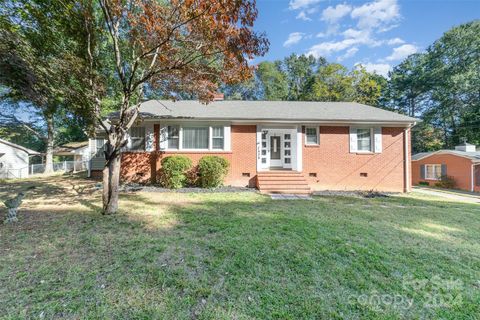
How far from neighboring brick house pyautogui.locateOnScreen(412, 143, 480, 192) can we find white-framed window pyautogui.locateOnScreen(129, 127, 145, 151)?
23.6 m

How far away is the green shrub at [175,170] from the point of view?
938 centimetres

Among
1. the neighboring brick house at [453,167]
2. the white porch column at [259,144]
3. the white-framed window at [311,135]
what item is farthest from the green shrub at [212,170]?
the neighboring brick house at [453,167]

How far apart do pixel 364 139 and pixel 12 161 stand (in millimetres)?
30631

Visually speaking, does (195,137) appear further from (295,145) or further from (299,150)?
(299,150)

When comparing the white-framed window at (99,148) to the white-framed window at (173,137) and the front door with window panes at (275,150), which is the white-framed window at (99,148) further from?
the front door with window panes at (275,150)

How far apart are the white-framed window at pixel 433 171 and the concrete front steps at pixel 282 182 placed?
18.6m

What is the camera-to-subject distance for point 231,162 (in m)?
10.3

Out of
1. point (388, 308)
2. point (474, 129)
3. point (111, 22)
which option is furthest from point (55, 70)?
point (474, 129)

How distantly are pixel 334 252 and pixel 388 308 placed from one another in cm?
121

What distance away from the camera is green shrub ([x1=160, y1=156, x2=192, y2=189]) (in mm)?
9375

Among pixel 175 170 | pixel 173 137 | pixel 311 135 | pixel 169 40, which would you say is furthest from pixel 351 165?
pixel 169 40

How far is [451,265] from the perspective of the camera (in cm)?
334

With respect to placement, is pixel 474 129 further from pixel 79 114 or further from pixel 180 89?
pixel 79 114

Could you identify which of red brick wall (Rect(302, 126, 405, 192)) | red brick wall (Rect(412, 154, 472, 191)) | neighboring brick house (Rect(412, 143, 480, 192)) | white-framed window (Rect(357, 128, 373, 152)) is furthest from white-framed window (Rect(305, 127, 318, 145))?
red brick wall (Rect(412, 154, 472, 191))
